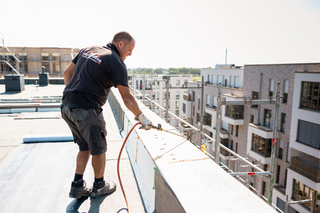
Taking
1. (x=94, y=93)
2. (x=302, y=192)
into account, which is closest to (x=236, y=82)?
(x=302, y=192)

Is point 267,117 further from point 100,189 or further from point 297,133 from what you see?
point 100,189

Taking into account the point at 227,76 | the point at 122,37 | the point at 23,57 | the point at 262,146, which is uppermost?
the point at 23,57

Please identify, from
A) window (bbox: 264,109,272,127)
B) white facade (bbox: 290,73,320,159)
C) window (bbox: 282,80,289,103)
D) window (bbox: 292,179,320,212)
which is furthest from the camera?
window (bbox: 264,109,272,127)

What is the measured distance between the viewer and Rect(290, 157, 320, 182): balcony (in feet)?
50.2

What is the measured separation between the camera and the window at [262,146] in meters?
20.6

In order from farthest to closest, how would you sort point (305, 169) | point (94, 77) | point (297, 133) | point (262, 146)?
point (262, 146) → point (297, 133) → point (305, 169) → point (94, 77)

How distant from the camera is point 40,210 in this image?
2027 mm

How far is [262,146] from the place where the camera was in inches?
818

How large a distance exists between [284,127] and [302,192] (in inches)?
204

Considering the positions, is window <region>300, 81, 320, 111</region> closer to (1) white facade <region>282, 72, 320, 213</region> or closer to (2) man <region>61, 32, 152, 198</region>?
(1) white facade <region>282, 72, 320, 213</region>

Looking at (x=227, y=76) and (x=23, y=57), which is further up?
(x=23, y=57)

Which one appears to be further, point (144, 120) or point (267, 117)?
point (267, 117)

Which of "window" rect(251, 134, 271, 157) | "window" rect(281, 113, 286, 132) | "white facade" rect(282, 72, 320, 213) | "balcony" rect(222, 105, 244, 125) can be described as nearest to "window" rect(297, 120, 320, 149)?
"white facade" rect(282, 72, 320, 213)

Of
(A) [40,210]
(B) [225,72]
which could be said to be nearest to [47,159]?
(A) [40,210]
